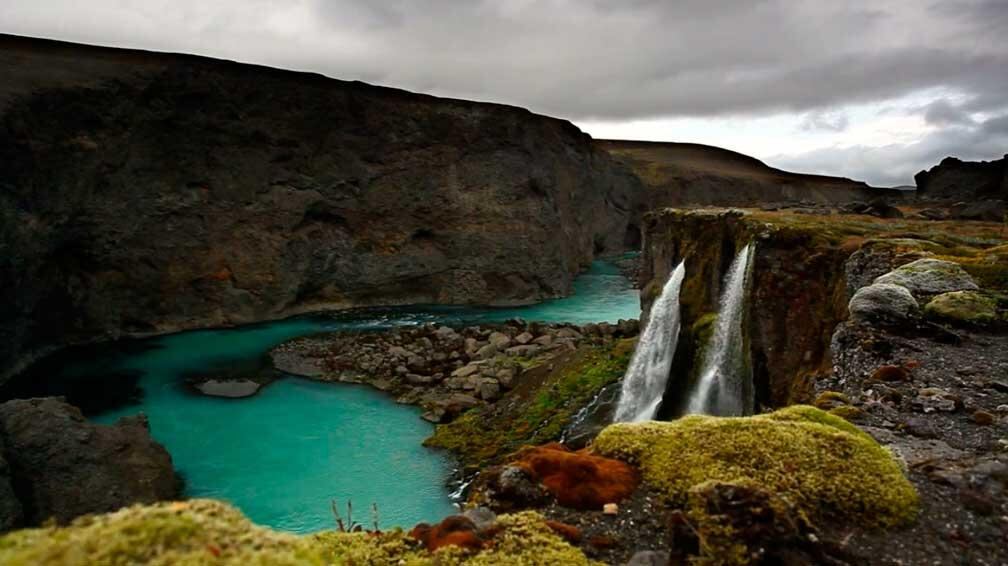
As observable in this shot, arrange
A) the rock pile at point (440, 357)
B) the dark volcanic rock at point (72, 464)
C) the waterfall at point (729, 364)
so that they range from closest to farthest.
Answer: the dark volcanic rock at point (72, 464), the waterfall at point (729, 364), the rock pile at point (440, 357)

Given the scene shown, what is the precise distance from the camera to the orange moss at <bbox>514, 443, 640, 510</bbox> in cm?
584

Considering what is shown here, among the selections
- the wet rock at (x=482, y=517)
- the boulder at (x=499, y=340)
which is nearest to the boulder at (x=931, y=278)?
the wet rock at (x=482, y=517)

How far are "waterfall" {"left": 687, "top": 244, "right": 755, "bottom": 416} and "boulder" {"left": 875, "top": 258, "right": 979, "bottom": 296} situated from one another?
5.35 metres

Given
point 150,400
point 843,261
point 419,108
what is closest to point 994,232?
point 843,261

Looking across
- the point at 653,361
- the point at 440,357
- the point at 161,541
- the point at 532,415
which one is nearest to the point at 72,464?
the point at 532,415

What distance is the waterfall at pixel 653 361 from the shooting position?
892 inches

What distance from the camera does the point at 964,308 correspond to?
11.6m

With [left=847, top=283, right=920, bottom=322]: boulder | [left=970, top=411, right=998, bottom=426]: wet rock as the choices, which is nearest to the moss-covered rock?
[left=847, top=283, right=920, bottom=322]: boulder

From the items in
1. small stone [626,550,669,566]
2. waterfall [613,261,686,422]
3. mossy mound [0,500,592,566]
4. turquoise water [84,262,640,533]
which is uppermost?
mossy mound [0,500,592,566]

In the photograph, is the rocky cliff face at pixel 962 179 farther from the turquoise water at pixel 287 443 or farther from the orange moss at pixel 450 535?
the orange moss at pixel 450 535

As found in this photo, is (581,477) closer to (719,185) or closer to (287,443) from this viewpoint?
(287,443)

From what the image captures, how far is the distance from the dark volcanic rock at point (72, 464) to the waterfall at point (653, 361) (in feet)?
51.2

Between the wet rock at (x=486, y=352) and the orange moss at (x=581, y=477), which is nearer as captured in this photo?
the orange moss at (x=581, y=477)

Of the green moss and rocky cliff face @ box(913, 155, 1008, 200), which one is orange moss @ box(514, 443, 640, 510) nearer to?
the green moss
